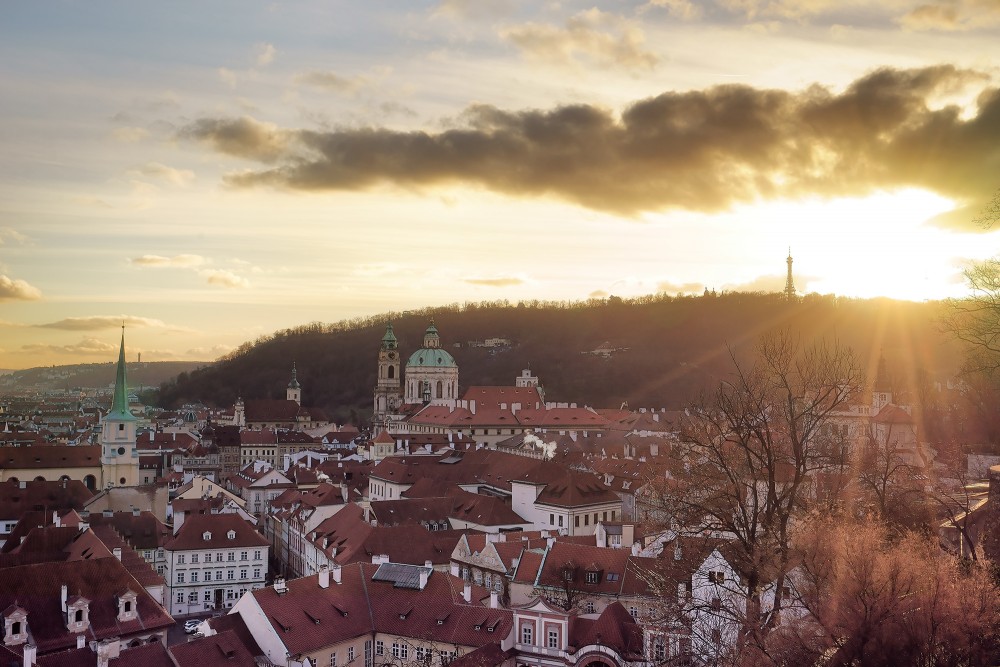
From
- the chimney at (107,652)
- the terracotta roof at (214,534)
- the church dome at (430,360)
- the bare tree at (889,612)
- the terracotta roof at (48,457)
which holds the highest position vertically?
the church dome at (430,360)

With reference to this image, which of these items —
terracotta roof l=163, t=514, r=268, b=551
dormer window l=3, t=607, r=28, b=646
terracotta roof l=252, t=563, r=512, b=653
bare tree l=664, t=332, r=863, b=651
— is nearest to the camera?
bare tree l=664, t=332, r=863, b=651

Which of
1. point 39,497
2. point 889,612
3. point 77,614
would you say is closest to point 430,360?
point 39,497

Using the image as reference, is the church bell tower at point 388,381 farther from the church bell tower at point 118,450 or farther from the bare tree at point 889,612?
the bare tree at point 889,612

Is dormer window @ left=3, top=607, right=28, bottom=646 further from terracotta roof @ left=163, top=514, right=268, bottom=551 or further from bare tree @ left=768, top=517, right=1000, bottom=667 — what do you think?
bare tree @ left=768, top=517, right=1000, bottom=667

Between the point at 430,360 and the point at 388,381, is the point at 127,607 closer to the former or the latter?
the point at 430,360

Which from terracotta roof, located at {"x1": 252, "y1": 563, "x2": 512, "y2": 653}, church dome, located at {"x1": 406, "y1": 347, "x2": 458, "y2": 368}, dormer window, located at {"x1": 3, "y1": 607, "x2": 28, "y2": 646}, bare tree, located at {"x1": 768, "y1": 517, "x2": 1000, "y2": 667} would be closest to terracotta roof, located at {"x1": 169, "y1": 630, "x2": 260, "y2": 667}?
terracotta roof, located at {"x1": 252, "y1": 563, "x2": 512, "y2": 653}

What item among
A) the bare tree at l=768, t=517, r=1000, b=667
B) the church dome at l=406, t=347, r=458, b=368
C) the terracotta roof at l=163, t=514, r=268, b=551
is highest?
the church dome at l=406, t=347, r=458, b=368

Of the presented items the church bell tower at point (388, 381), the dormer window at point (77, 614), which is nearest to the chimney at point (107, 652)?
the dormer window at point (77, 614)
